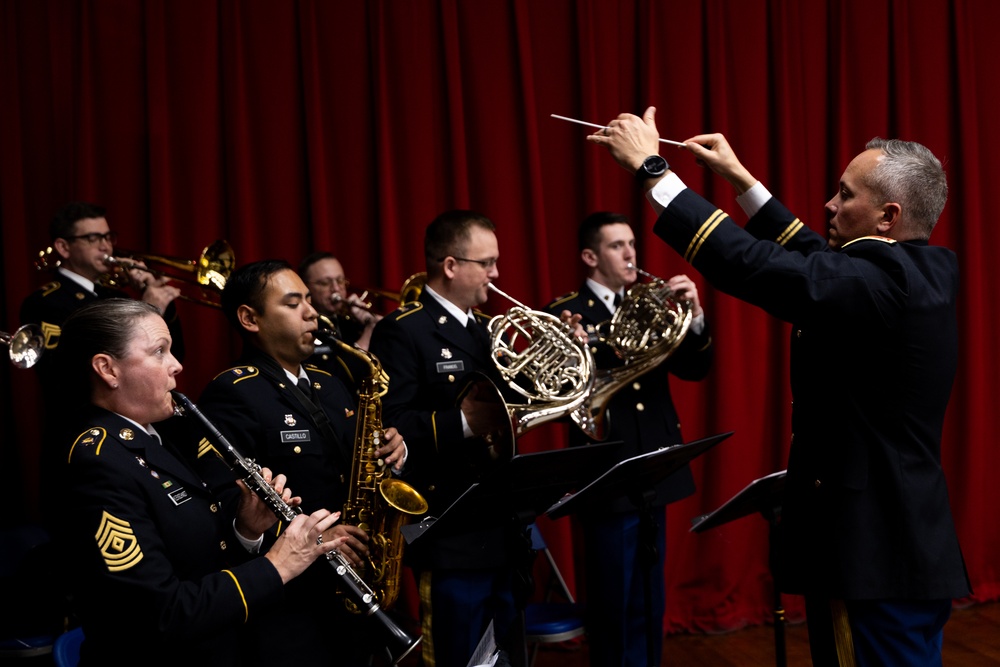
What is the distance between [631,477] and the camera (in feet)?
11.0

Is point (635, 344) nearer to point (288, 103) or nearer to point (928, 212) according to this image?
point (928, 212)

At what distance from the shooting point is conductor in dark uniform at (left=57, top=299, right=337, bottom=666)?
2.22 meters

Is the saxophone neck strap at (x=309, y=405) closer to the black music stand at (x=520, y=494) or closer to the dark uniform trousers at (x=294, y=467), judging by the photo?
the dark uniform trousers at (x=294, y=467)

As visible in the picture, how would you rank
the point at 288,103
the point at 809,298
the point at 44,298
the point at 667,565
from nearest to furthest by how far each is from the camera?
1. the point at 809,298
2. the point at 44,298
3. the point at 288,103
4. the point at 667,565

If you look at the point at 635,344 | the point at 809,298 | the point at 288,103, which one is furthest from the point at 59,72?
the point at 809,298

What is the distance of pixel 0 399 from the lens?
4.93m

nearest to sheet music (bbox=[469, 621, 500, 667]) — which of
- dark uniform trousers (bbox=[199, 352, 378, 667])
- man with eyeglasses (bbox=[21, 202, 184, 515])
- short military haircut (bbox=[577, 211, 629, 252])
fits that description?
dark uniform trousers (bbox=[199, 352, 378, 667])

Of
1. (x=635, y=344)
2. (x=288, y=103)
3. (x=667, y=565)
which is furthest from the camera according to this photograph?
(x=667, y=565)

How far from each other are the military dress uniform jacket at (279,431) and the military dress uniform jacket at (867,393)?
1421 millimetres

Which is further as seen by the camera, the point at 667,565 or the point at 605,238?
the point at 667,565

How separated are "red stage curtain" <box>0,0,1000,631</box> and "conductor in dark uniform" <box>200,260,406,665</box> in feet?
6.34

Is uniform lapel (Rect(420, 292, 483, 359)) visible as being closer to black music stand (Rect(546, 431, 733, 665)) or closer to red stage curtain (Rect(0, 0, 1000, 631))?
black music stand (Rect(546, 431, 733, 665))

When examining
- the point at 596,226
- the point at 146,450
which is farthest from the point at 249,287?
the point at 596,226

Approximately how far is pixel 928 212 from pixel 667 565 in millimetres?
3479
